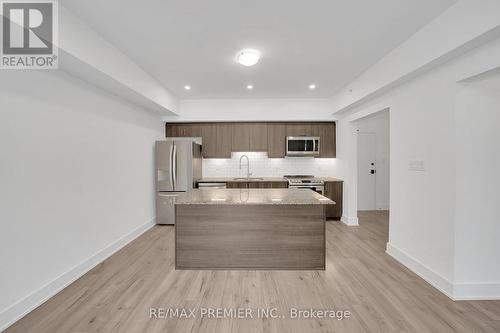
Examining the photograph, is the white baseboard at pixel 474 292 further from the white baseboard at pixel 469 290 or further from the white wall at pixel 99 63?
the white wall at pixel 99 63

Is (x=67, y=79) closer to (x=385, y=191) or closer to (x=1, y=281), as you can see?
(x=1, y=281)

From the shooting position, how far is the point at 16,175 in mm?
2033

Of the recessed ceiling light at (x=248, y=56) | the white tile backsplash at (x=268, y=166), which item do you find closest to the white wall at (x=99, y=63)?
the recessed ceiling light at (x=248, y=56)

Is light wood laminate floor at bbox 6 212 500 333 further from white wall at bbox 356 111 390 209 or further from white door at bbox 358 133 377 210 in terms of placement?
white wall at bbox 356 111 390 209

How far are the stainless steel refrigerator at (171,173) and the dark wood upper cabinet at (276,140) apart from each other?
6.03ft

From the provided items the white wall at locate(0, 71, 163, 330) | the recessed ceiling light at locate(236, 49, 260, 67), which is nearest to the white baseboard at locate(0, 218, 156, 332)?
the white wall at locate(0, 71, 163, 330)

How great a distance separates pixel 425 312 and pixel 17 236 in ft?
12.6

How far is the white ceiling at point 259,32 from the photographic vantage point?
6.64 ft

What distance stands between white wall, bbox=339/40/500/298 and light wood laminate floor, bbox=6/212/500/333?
0.28m

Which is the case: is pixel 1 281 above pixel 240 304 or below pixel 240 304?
above

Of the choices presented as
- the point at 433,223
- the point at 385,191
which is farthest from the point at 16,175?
the point at 385,191

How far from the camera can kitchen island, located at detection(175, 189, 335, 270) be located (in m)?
2.85

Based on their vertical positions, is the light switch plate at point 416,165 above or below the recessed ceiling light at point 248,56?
below

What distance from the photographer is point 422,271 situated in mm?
2658
